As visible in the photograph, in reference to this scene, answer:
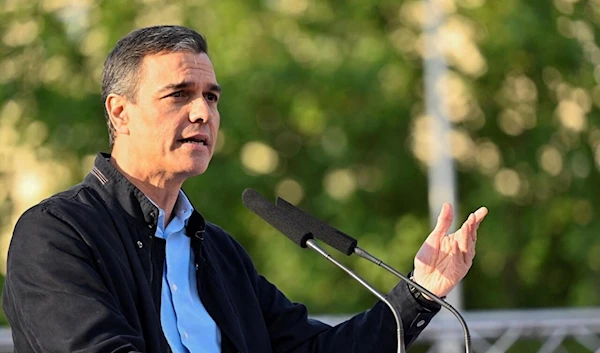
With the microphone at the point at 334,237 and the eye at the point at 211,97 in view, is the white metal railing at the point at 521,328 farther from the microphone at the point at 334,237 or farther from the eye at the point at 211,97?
the microphone at the point at 334,237

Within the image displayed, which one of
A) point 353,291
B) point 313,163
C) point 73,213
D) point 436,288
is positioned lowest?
point 353,291

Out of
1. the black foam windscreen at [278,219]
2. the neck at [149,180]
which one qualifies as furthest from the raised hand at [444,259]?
the neck at [149,180]

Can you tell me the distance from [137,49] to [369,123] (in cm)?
806

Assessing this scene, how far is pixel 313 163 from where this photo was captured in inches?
440

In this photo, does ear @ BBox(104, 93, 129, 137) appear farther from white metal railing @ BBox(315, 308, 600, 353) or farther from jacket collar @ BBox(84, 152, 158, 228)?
white metal railing @ BBox(315, 308, 600, 353)

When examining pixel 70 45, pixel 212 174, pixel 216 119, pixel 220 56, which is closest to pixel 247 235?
pixel 212 174

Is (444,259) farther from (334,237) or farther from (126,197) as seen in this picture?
(126,197)

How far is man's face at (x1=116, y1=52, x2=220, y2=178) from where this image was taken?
300 cm

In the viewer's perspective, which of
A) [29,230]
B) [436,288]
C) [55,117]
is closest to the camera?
[29,230]

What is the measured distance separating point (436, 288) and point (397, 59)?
8.16 meters

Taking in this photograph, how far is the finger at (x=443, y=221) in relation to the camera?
2.92m

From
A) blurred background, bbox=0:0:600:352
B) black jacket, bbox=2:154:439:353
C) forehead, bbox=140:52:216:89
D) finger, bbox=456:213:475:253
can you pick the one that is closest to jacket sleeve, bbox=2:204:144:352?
black jacket, bbox=2:154:439:353

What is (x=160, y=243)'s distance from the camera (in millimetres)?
3049

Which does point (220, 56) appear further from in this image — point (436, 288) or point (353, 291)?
point (436, 288)
